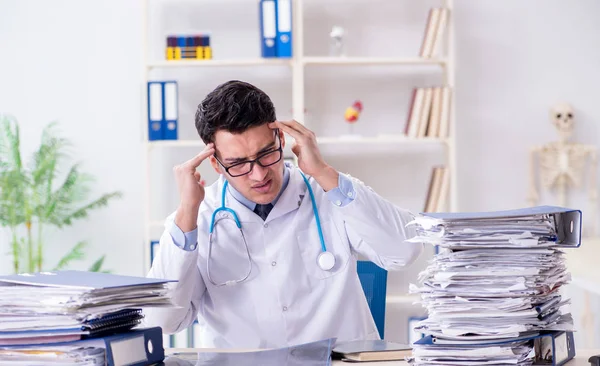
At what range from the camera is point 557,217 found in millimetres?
1302

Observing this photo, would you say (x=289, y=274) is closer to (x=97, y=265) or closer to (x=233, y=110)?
(x=233, y=110)

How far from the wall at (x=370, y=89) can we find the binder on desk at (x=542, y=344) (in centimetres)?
271

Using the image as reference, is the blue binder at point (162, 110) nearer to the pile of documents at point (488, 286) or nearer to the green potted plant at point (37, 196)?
the green potted plant at point (37, 196)

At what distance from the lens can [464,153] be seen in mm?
4043

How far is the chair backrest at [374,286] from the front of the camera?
6.70ft

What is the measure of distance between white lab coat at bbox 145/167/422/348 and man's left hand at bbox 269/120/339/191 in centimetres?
10

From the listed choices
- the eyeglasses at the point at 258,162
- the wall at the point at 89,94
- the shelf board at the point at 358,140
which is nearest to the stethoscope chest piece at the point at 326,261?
the eyeglasses at the point at 258,162

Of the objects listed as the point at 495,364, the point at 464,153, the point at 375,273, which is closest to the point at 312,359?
the point at 495,364

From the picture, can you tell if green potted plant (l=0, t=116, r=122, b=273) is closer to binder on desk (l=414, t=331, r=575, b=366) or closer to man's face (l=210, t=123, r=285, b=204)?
man's face (l=210, t=123, r=285, b=204)

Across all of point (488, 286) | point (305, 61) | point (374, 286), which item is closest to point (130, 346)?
point (488, 286)

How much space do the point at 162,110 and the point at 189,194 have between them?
2040mm

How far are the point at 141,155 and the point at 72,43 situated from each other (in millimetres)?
673

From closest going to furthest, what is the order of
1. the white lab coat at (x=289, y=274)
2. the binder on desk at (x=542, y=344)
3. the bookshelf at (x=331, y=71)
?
the binder on desk at (x=542, y=344), the white lab coat at (x=289, y=274), the bookshelf at (x=331, y=71)

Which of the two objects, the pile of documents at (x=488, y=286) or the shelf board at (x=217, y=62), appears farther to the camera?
the shelf board at (x=217, y=62)
